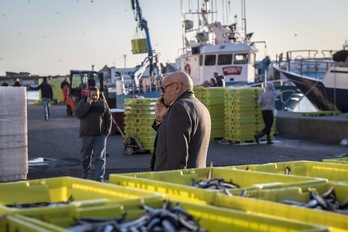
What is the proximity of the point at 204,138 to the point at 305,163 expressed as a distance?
3.75ft

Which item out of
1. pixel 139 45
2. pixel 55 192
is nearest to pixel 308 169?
pixel 55 192

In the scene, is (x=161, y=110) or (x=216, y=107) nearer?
(x=161, y=110)

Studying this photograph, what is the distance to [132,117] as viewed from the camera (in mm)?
19797

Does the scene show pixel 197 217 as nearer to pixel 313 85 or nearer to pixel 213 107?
pixel 213 107

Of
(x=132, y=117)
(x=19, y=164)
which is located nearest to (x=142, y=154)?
(x=132, y=117)

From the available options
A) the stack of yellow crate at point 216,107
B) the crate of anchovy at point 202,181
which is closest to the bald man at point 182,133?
the crate of anchovy at point 202,181

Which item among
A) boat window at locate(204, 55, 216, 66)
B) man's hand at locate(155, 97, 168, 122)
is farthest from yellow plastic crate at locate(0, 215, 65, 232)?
boat window at locate(204, 55, 216, 66)

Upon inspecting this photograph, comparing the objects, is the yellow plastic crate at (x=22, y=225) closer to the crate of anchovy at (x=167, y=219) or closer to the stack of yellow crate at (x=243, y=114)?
the crate of anchovy at (x=167, y=219)

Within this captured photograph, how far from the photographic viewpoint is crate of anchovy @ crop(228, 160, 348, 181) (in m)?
6.38

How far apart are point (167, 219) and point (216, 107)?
18788 mm

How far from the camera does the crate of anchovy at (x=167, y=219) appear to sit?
3.91m

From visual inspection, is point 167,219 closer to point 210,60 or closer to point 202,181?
point 202,181

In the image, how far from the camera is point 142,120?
770 inches

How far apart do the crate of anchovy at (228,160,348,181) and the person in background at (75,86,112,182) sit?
6573 millimetres
